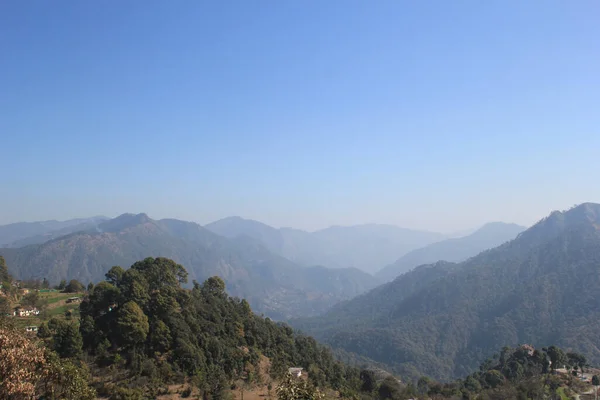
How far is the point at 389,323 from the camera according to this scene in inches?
A: 5620

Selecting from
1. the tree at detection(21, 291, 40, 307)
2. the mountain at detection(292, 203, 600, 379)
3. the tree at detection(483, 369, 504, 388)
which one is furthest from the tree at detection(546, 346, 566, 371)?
the tree at detection(21, 291, 40, 307)

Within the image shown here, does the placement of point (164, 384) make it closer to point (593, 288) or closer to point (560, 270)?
point (593, 288)

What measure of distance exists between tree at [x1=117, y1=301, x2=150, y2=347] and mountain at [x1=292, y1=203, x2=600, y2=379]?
80.0 meters

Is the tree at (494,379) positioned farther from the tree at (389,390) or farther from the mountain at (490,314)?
the mountain at (490,314)

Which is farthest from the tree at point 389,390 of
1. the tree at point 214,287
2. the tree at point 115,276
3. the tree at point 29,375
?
the tree at point 29,375

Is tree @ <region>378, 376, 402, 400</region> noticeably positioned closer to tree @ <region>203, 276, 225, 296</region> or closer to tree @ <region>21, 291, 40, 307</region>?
tree @ <region>203, 276, 225, 296</region>

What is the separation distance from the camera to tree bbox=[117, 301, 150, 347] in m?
28.2

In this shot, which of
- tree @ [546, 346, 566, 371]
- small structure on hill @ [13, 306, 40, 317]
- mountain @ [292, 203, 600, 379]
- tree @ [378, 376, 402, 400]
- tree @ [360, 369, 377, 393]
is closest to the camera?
small structure on hill @ [13, 306, 40, 317]

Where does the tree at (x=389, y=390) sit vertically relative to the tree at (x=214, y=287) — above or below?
below

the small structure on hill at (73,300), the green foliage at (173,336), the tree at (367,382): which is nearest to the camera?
the green foliage at (173,336)

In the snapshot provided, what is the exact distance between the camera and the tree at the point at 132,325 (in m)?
28.2

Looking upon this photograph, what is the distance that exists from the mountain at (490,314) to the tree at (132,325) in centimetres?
8005

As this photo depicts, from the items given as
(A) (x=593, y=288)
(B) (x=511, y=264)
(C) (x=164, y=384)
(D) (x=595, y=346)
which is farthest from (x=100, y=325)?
(B) (x=511, y=264)

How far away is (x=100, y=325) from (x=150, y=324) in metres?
3.56
